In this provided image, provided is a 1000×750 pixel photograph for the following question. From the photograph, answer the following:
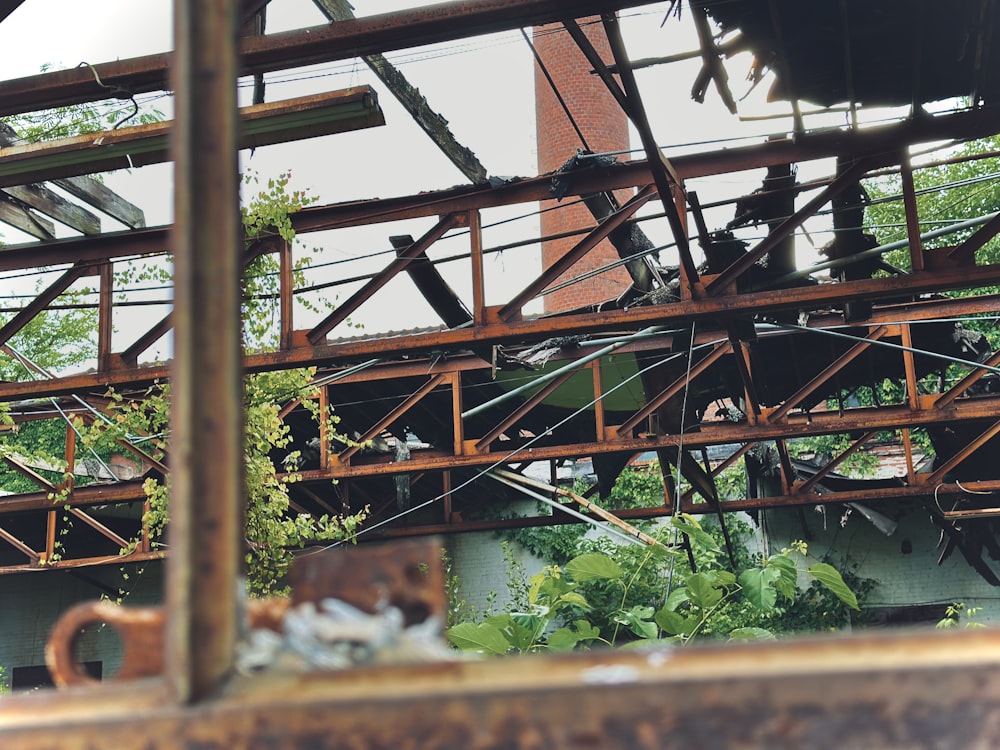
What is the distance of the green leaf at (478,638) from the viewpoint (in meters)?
4.07

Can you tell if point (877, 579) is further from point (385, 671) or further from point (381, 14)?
point (385, 671)

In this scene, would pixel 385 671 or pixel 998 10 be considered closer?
pixel 385 671

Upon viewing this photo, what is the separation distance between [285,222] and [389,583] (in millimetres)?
6469

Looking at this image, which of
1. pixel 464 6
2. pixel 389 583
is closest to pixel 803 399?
pixel 464 6

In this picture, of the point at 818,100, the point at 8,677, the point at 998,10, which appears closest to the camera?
the point at 998,10

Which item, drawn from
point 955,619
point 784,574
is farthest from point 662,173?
point 955,619

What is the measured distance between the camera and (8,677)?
1501 cm

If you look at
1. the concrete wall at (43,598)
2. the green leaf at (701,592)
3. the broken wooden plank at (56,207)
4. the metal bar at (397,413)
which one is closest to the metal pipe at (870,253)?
the green leaf at (701,592)

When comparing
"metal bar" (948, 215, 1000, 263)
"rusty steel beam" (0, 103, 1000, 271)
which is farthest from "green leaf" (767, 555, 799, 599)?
"rusty steel beam" (0, 103, 1000, 271)

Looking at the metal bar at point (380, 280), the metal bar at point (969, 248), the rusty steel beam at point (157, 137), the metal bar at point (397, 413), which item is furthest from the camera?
the metal bar at point (397, 413)

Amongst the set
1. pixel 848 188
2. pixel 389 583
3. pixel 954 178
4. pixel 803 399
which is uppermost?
pixel 954 178

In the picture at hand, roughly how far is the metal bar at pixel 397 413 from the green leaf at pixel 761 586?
537cm

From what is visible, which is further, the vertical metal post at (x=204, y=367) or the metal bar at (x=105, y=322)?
the metal bar at (x=105, y=322)

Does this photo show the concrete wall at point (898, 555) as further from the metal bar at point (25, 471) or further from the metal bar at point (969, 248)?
the metal bar at point (25, 471)
